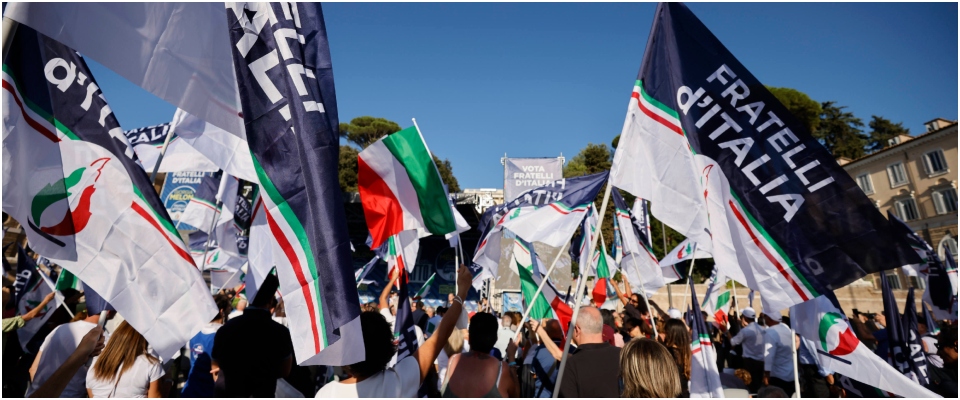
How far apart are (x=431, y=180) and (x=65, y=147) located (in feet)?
9.71

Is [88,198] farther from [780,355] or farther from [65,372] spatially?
[780,355]

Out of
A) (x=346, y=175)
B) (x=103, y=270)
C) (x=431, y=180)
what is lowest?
(x=103, y=270)

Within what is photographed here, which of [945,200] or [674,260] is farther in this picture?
[945,200]

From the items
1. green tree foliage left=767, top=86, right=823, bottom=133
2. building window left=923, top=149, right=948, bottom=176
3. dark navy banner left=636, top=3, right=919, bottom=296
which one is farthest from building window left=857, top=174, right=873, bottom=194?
dark navy banner left=636, top=3, right=919, bottom=296

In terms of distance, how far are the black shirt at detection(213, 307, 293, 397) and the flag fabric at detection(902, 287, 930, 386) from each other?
6600mm

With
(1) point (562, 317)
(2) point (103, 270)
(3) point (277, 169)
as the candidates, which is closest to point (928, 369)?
(1) point (562, 317)

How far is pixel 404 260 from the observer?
5672mm

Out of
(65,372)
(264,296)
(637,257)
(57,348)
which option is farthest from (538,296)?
(65,372)

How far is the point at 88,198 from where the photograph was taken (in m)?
2.48

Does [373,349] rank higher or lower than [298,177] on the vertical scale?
lower

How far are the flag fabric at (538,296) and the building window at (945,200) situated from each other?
36.3 m

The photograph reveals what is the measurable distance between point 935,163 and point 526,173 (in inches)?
1204

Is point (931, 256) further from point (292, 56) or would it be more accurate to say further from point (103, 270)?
point (103, 270)

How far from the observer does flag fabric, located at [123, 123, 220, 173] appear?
6188 mm
